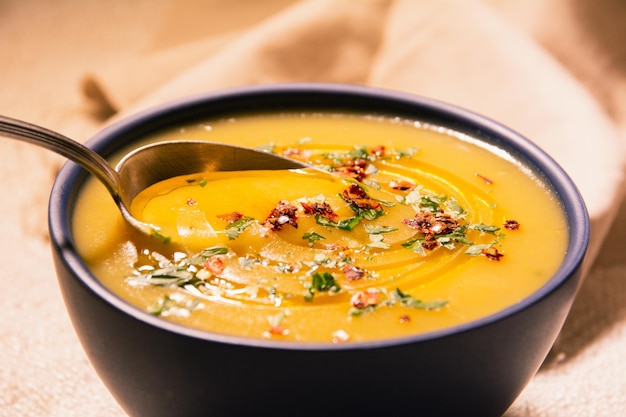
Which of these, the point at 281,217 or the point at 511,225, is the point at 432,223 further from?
the point at 281,217

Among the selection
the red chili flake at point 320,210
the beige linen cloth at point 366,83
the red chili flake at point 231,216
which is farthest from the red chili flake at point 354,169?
the beige linen cloth at point 366,83

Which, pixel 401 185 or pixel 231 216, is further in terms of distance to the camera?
pixel 401 185

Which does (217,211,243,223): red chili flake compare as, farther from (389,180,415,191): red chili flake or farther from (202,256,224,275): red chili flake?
(389,180,415,191): red chili flake

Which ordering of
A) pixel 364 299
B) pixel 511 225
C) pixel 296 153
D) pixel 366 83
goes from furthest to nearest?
pixel 366 83 → pixel 296 153 → pixel 511 225 → pixel 364 299

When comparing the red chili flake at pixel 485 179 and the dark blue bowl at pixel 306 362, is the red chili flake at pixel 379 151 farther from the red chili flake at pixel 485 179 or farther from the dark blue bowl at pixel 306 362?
the dark blue bowl at pixel 306 362

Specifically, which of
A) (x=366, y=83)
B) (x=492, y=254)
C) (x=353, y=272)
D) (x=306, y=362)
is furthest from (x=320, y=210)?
(x=366, y=83)

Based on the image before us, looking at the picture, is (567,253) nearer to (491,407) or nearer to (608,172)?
(491,407)

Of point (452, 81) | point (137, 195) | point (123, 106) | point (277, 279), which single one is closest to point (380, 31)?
point (452, 81)
